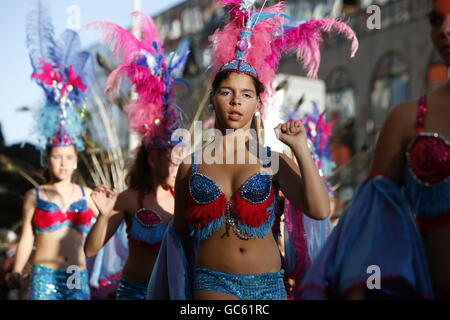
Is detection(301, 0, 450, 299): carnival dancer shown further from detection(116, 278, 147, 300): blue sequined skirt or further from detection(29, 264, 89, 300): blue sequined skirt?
detection(29, 264, 89, 300): blue sequined skirt

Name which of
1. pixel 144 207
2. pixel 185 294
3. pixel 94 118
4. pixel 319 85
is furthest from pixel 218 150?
pixel 319 85

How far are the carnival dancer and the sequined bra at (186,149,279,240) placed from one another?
0.93 m

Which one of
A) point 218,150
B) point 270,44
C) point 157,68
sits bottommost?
point 218,150

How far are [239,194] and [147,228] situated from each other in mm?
1545

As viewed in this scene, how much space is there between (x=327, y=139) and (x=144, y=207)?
2777 mm

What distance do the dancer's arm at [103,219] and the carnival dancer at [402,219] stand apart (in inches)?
90.4

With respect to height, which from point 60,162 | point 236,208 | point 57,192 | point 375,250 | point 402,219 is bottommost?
point 375,250

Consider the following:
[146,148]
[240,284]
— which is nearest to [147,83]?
[146,148]

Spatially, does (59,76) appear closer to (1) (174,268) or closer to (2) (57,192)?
(2) (57,192)

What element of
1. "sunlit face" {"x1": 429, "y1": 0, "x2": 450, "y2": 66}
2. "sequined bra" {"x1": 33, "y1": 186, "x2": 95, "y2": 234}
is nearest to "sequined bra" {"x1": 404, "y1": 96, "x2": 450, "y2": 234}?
"sunlit face" {"x1": 429, "y1": 0, "x2": 450, "y2": 66}

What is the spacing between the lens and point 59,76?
6.13m

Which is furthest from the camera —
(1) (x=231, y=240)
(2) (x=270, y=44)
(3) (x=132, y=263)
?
(3) (x=132, y=263)

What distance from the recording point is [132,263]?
4801 millimetres
